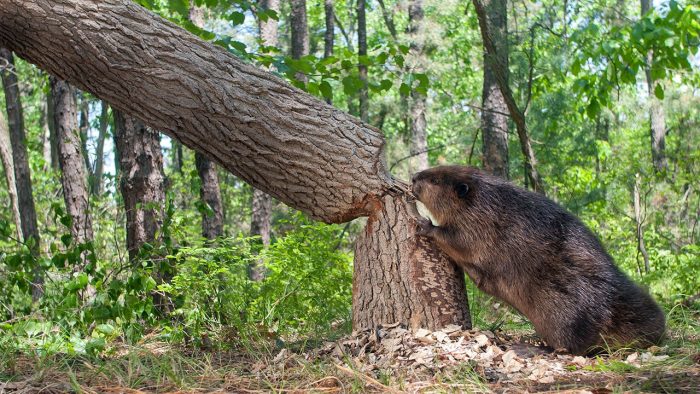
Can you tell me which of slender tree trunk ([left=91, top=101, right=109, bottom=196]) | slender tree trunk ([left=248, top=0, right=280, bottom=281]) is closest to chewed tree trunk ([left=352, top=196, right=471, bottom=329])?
slender tree trunk ([left=248, top=0, right=280, bottom=281])

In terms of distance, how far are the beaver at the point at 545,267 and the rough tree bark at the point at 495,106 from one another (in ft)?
6.15

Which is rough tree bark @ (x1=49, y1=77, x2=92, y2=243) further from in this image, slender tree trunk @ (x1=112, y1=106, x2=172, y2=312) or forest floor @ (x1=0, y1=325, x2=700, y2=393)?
forest floor @ (x1=0, y1=325, x2=700, y2=393)

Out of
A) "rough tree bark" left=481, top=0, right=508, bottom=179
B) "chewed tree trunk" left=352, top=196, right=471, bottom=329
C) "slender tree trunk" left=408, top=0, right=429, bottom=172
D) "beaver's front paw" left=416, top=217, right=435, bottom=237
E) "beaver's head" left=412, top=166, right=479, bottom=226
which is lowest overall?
"chewed tree trunk" left=352, top=196, right=471, bottom=329

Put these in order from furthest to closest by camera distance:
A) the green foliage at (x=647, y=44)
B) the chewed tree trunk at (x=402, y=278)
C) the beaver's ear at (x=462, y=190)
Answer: the green foliage at (x=647, y=44) → the beaver's ear at (x=462, y=190) → the chewed tree trunk at (x=402, y=278)

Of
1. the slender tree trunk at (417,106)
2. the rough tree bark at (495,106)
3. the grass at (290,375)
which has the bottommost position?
the grass at (290,375)

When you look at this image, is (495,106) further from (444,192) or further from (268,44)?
(268,44)

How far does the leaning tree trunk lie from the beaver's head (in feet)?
0.65

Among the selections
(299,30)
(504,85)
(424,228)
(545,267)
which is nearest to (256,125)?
(424,228)

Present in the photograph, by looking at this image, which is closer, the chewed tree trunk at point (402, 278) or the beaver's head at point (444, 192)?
the chewed tree trunk at point (402, 278)

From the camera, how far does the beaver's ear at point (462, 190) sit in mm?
4664

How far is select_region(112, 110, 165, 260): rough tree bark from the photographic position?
248 inches

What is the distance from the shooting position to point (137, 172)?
20.7 ft

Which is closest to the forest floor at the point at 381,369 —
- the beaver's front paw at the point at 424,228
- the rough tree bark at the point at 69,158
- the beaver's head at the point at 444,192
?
the beaver's front paw at the point at 424,228

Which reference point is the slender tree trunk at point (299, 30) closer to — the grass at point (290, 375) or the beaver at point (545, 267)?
the beaver at point (545, 267)
